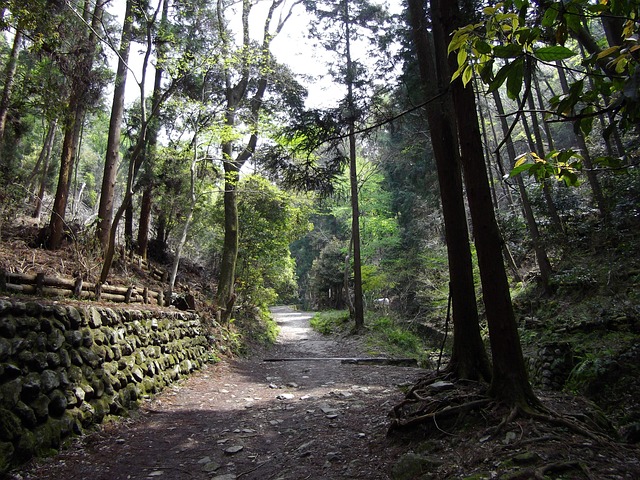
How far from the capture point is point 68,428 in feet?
12.9

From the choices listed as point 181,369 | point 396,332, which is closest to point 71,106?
point 181,369

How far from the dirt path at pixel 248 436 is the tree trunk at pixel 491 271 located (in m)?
1.21

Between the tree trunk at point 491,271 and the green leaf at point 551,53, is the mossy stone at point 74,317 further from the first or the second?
the green leaf at point 551,53

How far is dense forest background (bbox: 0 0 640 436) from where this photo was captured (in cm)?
191

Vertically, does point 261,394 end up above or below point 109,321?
below

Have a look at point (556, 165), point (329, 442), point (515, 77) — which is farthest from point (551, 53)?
point (329, 442)

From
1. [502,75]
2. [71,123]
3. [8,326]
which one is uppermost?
[71,123]

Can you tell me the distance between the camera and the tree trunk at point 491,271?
10.7ft

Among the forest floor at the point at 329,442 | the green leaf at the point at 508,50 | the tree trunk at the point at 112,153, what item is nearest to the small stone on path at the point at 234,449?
the forest floor at the point at 329,442

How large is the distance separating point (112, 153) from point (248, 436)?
8605 millimetres

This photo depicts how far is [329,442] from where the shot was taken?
4066 millimetres

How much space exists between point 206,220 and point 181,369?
10.5 metres

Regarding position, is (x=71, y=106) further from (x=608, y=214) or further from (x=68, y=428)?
(x=608, y=214)

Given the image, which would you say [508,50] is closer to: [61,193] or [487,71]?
[487,71]
